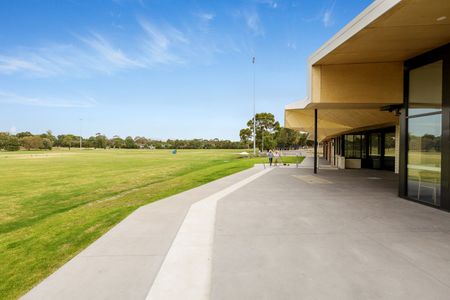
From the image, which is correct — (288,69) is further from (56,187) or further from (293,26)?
(56,187)

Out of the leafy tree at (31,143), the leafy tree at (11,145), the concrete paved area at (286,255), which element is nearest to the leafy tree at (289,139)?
the concrete paved area at (286,255)

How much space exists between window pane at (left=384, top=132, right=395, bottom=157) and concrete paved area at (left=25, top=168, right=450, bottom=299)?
12422 millimetres

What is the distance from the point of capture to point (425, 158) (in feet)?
26.8

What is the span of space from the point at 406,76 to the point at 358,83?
1755 mm

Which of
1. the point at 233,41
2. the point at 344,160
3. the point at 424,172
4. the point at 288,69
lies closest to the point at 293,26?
the point at 233,41

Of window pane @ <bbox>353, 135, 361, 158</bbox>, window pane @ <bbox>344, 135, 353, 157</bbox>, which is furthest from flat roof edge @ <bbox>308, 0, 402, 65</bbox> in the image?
window pane @ <bbox>344, 135, 353, 157</bbox>

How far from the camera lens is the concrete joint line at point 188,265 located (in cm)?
306

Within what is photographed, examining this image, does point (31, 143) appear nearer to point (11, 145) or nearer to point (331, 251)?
point (11, 145)

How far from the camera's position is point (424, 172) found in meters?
8.18

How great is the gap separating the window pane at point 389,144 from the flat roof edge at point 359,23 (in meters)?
12.7

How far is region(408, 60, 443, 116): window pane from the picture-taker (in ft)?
24.7

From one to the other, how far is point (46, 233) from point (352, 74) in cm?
1213

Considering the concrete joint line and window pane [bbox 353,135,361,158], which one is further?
window pane [bbox 353,135,361,158]

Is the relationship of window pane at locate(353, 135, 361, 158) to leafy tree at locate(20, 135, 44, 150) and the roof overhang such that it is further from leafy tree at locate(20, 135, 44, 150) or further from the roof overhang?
leafy tree at locate(20, 135, 44, 150)
